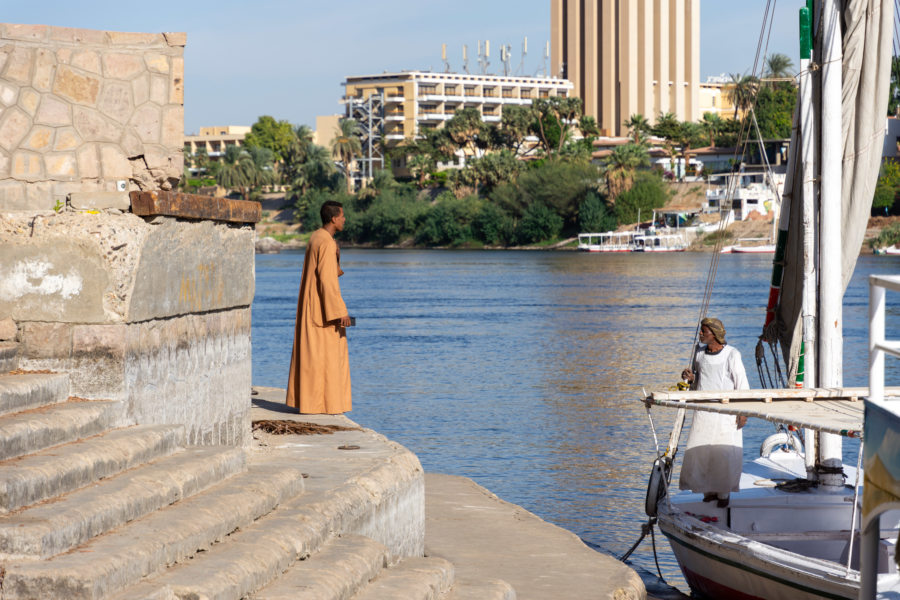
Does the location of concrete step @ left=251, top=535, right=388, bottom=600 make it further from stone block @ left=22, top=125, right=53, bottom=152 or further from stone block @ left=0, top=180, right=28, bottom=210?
stone block @ left=22, top=125, right=53, bottom=152

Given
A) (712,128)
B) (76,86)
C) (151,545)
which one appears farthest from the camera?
(712,128)

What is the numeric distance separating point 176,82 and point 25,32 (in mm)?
817

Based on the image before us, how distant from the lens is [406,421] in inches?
811

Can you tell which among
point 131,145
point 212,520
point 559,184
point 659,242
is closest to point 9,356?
point 131,145

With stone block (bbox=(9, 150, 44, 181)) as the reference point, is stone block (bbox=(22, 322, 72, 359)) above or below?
below

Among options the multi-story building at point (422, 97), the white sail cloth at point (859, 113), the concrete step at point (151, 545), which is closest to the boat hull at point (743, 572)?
the white sail cloth at point (859, 113)

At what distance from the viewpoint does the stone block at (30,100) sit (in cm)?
653

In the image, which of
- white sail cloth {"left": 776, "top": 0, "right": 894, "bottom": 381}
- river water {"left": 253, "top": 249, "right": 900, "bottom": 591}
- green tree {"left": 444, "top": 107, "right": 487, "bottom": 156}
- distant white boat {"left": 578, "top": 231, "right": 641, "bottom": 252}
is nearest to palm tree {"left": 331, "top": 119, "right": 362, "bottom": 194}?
green tree {"left": 444, "top": 107, "right": 487, "bottom": 156}

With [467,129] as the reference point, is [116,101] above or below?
below

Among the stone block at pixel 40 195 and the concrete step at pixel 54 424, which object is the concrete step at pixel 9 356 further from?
the stone block at pixel 40 195

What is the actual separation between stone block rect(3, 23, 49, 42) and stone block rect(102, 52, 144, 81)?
342mm

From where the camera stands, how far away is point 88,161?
661 cm

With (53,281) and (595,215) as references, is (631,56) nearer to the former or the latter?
(595,215)

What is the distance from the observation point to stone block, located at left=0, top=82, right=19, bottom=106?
6.50 metres
